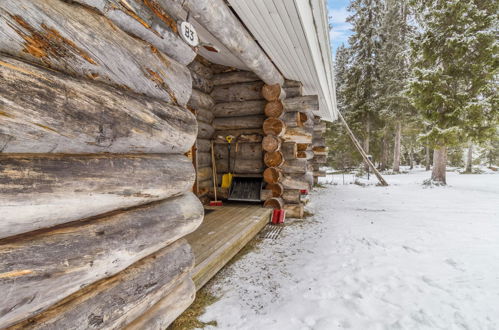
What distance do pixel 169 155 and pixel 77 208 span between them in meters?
0.86

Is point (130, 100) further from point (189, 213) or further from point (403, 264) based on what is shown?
point (403, 264)

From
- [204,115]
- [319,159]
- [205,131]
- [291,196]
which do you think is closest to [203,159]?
[205,131]

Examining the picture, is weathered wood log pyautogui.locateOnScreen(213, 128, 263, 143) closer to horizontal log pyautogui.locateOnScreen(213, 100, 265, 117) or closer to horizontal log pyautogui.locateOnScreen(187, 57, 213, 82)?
horizontal log pyautogui.locateOnScreen(213, 100, 265, 117)

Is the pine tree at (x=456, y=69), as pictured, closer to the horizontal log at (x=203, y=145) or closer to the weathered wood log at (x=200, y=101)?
the weathered wood log at (x=200, y=101)

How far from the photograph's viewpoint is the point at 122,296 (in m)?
1.45

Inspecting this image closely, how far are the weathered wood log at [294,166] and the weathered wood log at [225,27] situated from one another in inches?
89.1

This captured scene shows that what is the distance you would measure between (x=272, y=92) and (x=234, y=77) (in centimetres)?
115

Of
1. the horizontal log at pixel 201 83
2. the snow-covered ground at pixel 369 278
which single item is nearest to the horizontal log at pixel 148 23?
the snow-covered ground at pixel 369 278

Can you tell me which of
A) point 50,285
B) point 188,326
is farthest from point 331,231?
point 50,285

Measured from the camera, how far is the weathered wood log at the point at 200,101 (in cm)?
507

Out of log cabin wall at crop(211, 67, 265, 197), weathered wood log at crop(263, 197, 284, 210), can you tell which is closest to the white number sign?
log cabin wall at crop(211, 67, 265, 197)

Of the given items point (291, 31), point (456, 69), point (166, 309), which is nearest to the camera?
point (166, 309)

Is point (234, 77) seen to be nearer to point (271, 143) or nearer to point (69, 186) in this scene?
point (271, 143)

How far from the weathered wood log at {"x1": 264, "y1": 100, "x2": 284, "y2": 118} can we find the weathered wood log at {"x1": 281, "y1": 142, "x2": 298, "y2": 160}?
0.86 meters
